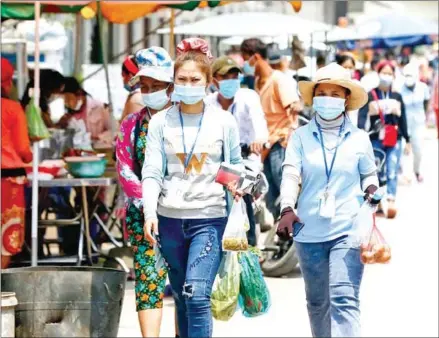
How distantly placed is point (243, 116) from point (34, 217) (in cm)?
172

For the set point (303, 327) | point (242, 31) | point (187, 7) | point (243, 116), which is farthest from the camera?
point (242, 31)

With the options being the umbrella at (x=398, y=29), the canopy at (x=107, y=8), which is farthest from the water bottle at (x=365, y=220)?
the umbrella at (x=398, y=29)

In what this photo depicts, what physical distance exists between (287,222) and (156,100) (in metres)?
1.40

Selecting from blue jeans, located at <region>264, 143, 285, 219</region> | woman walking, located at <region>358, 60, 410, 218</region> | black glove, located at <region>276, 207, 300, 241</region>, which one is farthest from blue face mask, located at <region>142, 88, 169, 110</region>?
woman walking, located at <region>358, 60, 410, 218</region>

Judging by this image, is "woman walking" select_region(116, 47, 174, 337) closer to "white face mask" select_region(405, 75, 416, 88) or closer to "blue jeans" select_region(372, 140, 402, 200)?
"blue jeans" select_region(372, 140, 402, 200)

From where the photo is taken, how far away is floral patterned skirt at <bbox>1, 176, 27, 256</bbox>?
1022cm

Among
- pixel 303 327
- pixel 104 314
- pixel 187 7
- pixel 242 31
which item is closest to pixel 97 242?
pixel 187 7

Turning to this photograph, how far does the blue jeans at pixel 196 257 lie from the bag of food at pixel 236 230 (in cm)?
13

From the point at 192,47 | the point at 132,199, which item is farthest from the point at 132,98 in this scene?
the point at 192,47

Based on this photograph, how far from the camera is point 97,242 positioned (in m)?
12.6

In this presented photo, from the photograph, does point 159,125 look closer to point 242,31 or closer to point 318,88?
point 318,88

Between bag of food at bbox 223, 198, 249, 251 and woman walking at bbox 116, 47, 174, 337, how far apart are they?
1106 millimetres

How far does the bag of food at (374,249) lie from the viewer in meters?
7.02

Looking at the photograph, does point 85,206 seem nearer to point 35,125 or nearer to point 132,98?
point 35,125
